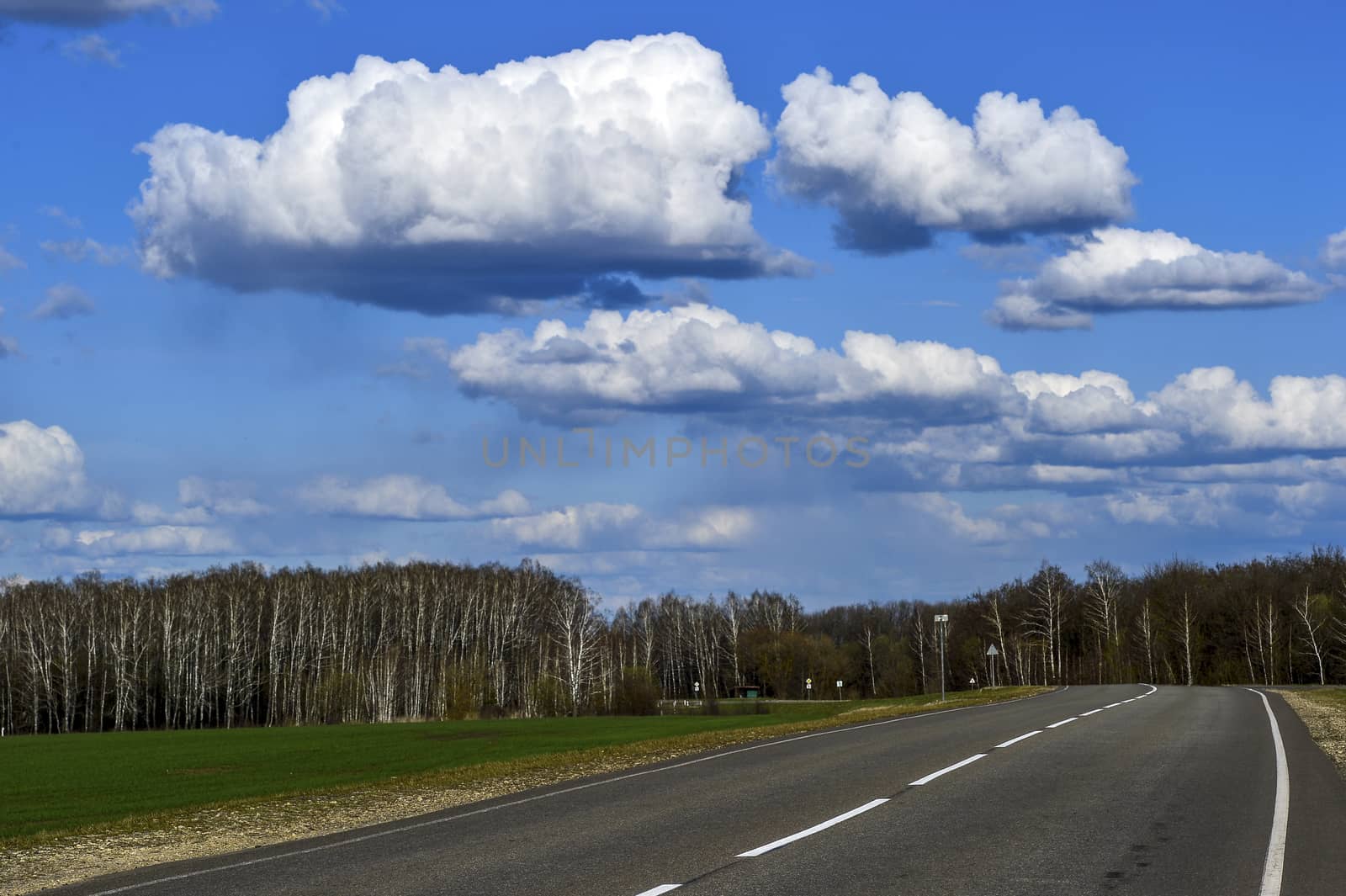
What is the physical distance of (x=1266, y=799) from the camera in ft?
47.3

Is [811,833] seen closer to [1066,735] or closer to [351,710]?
[1066,735]

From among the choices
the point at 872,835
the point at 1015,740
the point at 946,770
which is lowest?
the point at 1015,740

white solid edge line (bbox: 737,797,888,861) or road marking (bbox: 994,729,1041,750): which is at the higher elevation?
white solid edge line (bbox: 737,797,888,861)

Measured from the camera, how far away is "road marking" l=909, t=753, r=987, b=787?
16.1 metres

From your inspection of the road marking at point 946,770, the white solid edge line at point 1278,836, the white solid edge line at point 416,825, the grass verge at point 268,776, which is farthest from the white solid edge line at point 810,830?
the grass verge at point 268,776

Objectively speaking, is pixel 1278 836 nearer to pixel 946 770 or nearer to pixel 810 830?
A: pixel 810 830

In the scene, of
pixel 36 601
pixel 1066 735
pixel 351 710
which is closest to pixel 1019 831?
pixel 1066 735

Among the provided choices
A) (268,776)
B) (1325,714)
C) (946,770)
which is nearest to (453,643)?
(268,776)

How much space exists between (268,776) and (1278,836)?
3037cm

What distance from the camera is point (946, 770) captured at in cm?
1764

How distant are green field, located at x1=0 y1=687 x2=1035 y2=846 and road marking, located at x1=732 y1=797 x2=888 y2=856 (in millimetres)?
9611

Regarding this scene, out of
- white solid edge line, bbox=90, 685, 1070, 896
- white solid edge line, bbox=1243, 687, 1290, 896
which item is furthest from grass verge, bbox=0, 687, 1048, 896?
white solid edge line, bbox=1243, 687, 1290, 896

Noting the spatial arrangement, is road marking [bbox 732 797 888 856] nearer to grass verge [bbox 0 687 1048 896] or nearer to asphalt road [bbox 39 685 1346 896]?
asphalt road [bbox 39 685 1346 896]

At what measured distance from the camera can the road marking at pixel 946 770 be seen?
16150 millimetres
